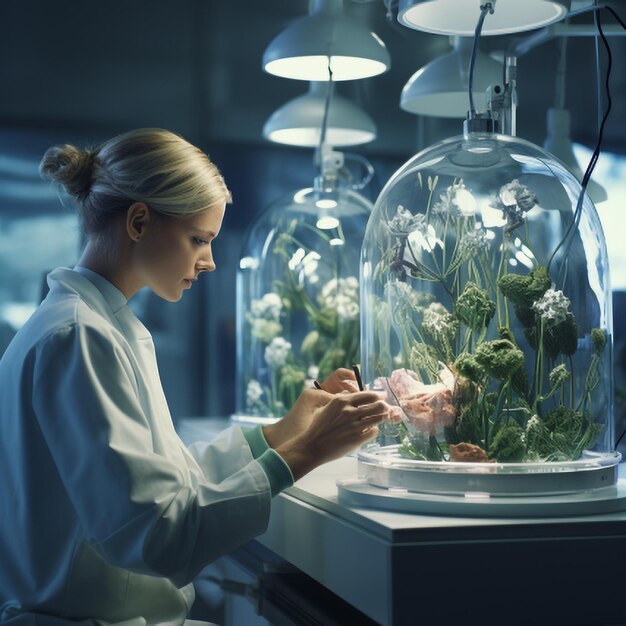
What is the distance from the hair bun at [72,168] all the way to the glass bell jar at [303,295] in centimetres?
106

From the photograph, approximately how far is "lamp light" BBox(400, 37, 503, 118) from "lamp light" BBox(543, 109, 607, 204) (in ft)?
0.72

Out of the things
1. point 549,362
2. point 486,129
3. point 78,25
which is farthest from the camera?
point 78,25

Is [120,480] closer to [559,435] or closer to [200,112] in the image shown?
[559,435]

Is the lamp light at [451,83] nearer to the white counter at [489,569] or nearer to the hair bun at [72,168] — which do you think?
the hair bun at [72,168]

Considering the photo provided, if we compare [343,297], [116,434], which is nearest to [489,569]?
[116,434]

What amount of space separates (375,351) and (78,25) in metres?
1.90

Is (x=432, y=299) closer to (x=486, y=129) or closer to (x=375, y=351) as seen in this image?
(x=375, y=351)

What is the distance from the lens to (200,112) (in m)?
3.18

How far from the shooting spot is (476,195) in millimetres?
1432

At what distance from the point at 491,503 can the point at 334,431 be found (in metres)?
0.26

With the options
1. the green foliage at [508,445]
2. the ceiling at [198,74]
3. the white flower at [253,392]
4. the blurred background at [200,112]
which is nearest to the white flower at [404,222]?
the green foliage at [508,445]

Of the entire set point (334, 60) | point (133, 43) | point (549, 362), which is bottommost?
point (549, 362)

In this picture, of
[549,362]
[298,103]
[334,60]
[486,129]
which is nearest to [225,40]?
[298,103]

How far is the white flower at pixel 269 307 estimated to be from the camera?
254 cm
